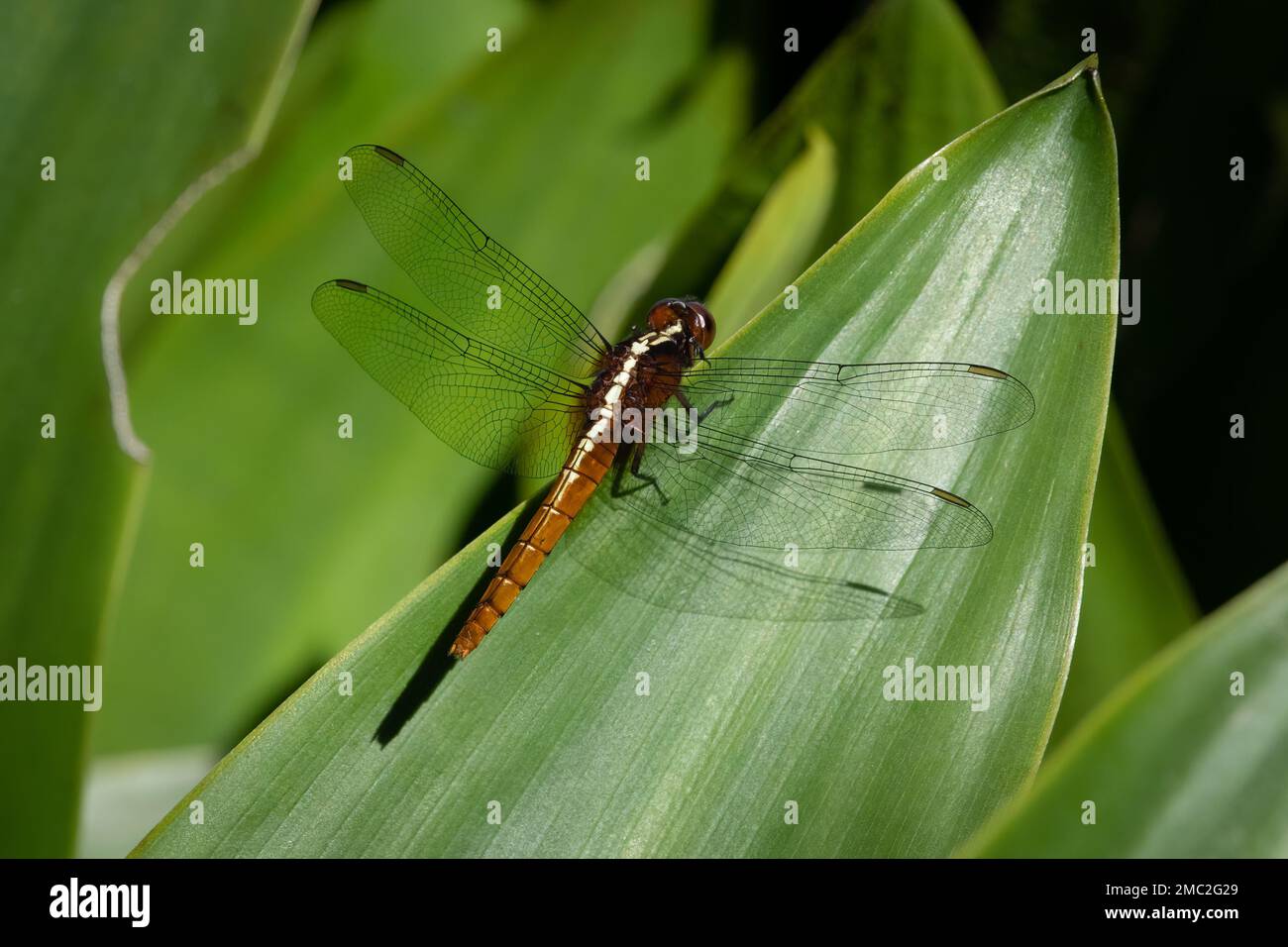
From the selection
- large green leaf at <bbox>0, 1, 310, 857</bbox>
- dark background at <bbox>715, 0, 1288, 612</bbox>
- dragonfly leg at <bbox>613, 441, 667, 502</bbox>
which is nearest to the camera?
large green leaf at <bbox>0, 1, 310, 857</bbox>

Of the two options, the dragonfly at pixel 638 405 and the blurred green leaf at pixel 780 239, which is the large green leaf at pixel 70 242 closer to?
the dragonfly at pixel 638 405

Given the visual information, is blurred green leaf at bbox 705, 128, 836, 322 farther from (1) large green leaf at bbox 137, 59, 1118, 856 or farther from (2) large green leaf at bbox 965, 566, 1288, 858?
(2) large green leaf at bbox 965, 566, 1288, 858

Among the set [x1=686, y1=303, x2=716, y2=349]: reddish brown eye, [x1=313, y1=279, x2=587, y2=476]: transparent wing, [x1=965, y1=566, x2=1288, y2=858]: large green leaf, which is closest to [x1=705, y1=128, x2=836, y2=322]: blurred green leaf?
[x1=686, y1=303, x2=716, y2=349]: reddish brown eye

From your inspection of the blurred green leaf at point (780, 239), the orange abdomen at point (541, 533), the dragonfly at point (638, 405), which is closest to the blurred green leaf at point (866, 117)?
the blurred green leaf at point (780, 239)

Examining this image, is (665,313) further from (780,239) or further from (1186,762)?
(1186,762)

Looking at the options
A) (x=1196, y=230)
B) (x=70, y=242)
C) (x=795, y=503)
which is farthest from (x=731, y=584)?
(x=1196, y=230)
